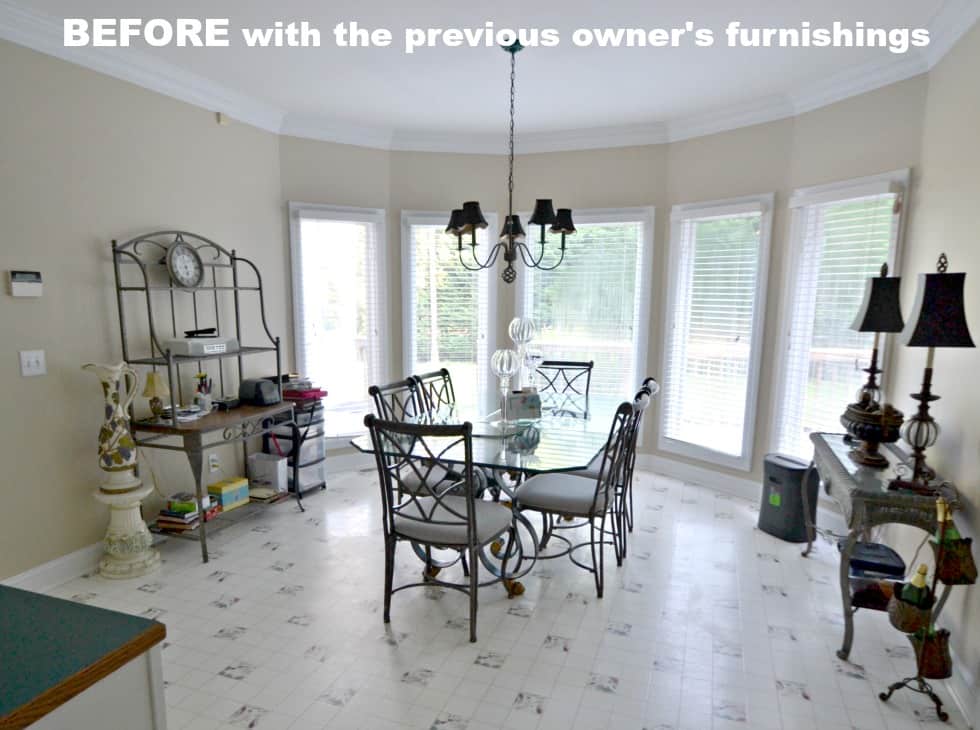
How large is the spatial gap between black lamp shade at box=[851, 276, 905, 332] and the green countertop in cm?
298

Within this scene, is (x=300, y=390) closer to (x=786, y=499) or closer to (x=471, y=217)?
(x=471, y=217)

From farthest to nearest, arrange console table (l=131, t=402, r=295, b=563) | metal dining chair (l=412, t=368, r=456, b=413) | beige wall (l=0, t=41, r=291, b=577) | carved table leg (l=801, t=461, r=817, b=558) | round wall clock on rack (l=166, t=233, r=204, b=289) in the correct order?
metal dining chair (l=412, t=368, r=456, b=413) → round wall clock on rack (l=166, t=233, r=204, b=289) → carved table leg (l=801, t=461, r=817, b=558) → console table (l=131, t=402, r=295, b=563) → beige wall (l=0, t=41, r=291, b=577)

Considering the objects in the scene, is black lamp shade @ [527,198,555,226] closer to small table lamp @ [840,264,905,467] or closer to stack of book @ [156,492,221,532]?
small table lamp @ [840,264,905,467]

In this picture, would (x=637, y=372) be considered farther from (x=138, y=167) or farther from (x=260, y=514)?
(x=138, y=167)

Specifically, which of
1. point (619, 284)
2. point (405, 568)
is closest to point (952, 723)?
point (405, 568)

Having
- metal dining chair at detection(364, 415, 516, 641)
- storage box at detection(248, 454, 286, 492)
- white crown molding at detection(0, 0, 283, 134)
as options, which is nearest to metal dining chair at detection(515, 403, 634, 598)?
metal dining chair at detection(364, 415, 516, 641)

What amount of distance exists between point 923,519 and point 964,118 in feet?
5.84

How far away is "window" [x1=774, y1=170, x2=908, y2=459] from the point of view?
3217mm

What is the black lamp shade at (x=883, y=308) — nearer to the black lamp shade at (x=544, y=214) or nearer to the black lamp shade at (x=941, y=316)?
the black lamp shade at (x=941, y=316)

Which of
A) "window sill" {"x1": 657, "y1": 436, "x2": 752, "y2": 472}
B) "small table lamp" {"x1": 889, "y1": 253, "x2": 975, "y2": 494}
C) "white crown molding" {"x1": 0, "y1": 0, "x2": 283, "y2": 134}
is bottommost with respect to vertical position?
"window sill" {"x1": 657, "y1": 436, "x2": 752, "y2": 472}

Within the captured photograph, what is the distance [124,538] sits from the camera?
3.03 m

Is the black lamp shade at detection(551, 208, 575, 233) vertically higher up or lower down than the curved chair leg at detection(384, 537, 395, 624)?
higher up

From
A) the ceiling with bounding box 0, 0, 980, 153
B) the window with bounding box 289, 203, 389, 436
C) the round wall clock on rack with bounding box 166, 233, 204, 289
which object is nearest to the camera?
the ceiling with bounding box 0, 0, 980, 153

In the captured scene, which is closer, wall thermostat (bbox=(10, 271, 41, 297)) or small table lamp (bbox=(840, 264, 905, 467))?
small table lamp (bbox=(840, 264, 905, 467))
